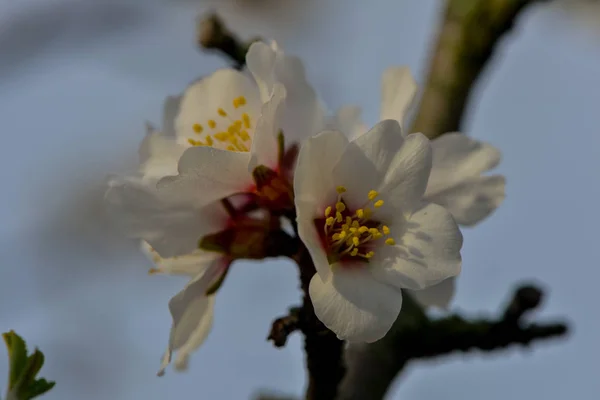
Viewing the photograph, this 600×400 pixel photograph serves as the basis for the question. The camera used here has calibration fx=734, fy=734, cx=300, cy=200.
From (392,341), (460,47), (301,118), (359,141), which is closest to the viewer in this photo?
(359,141)

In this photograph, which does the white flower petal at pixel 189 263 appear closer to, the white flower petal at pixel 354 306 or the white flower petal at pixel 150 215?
the white flower petal at pixel 150 215

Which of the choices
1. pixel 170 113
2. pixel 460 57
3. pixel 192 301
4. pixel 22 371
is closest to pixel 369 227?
pixel 192 301

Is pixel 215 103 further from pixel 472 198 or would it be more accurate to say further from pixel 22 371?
pixel 22 371

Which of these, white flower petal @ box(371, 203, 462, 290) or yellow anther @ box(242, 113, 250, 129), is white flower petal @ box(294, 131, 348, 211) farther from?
yellow anther @ box(242, 113, 250, 129)

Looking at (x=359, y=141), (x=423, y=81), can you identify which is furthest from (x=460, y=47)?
(x=359, y=141)

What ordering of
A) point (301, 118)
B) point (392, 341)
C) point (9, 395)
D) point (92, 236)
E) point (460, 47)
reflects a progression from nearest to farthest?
point (9, 395), point (301, 118), point (392, 341), point (460, 47), point (92, 236)

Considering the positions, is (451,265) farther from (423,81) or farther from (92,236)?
(92,236)

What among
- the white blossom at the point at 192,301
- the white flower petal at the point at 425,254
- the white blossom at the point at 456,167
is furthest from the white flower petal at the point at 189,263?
the white blossom at the point at 456,167
